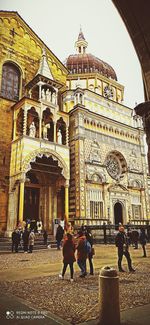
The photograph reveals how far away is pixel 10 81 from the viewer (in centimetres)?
2220

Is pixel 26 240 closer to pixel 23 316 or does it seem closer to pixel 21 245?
pixel 21 245

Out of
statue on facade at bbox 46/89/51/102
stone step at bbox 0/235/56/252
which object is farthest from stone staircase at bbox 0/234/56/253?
Answer: statue on facade at bbox 46/89/51/102

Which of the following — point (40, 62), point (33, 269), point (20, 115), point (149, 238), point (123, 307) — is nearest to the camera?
point (123, 307)

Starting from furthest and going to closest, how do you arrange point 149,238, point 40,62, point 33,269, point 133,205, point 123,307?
1. point 133,205
2. point 40,62
3. point 149,238
4. point 33,269
5. point 123,307

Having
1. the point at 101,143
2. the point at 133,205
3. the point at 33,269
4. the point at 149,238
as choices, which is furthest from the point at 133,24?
the point at 133,205

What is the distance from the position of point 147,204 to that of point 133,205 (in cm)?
200

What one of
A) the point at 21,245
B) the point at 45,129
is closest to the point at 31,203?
the point at 21,245

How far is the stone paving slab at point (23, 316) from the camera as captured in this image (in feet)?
10.9

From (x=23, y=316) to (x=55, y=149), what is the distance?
16.8 meters

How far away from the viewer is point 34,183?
2139 centimetres

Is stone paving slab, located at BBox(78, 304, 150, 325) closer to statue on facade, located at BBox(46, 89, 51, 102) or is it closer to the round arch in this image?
the round arch

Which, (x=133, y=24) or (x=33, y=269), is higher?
(x=133, y=24)

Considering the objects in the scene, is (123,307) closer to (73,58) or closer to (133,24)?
(133,24)

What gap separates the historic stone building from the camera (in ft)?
62.7
